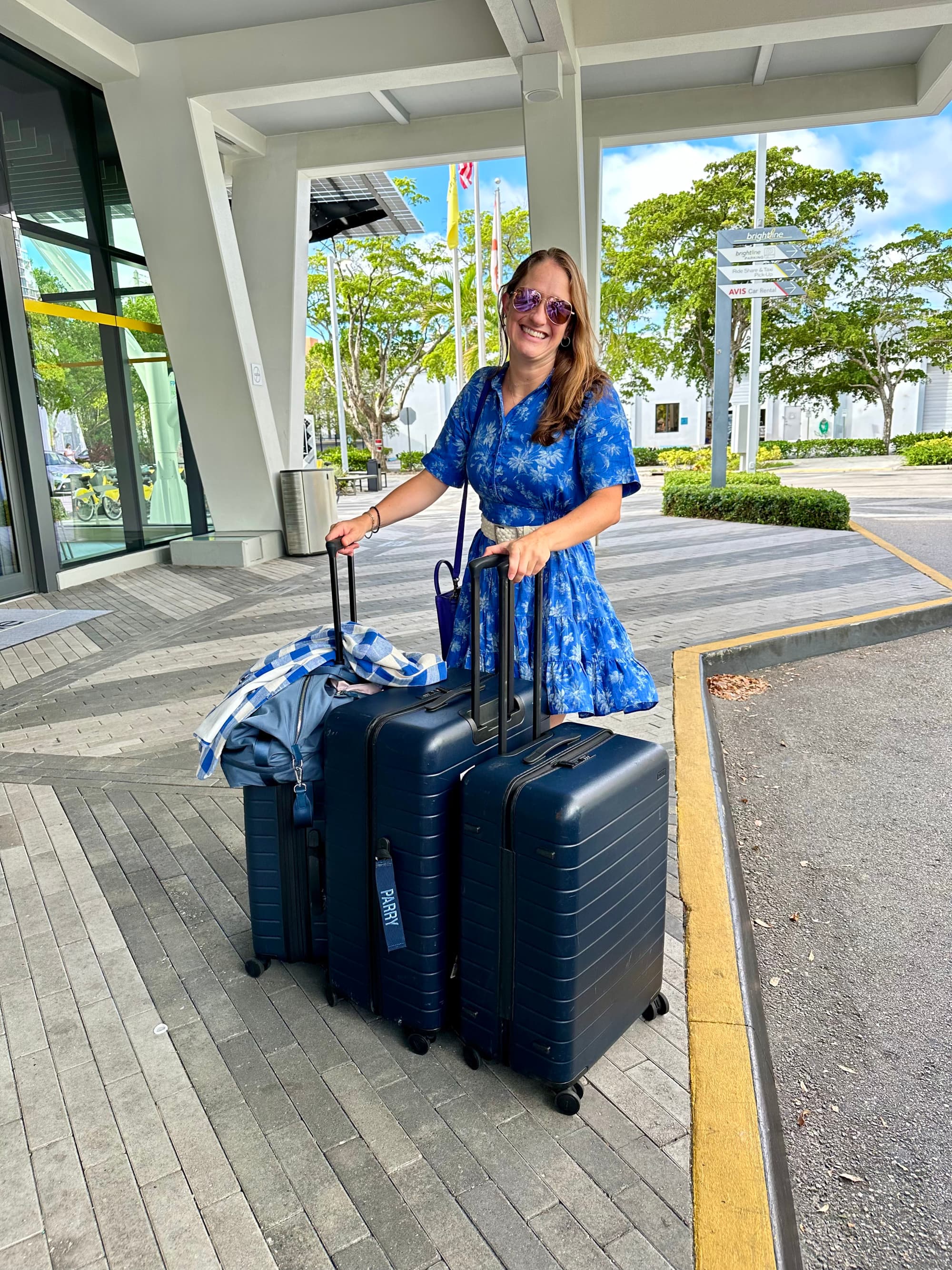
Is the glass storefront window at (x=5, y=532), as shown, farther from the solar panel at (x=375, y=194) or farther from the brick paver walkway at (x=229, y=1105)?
the solar panel at (x=375, y=194)

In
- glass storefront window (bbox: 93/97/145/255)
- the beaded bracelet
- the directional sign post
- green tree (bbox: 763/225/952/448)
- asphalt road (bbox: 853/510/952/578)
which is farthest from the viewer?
green tree (bbox: 763/225/952/448)

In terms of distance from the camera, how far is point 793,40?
8.84 metres

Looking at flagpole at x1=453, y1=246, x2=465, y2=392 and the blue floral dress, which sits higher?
flagpole at x1=453, y1=246, x2=465, y2=392

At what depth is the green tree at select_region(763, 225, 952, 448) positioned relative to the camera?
101 ft

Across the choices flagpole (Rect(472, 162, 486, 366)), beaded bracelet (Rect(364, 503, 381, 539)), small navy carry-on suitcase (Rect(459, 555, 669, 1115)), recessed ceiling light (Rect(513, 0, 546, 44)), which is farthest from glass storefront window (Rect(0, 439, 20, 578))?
flagpole (Rect(472, 162, 486, 366))

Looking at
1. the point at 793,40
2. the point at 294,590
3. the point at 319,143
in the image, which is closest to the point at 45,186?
the point at 319,143

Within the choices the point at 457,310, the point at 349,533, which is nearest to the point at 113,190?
the point at 349,533

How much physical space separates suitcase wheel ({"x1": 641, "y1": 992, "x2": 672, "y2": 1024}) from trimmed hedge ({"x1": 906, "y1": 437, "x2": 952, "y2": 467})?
2891cm

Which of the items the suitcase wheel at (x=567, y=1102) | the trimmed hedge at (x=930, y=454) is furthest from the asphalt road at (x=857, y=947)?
the trimmed hedge at (x=930, y=454)

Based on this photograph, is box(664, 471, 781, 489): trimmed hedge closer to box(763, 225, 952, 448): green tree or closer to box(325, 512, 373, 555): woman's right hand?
box(325, 512, 373, 555): woman's right hand

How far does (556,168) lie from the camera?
942cm

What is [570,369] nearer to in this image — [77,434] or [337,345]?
[77,434]

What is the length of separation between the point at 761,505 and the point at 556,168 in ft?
19.8

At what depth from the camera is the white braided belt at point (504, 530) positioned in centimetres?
253
